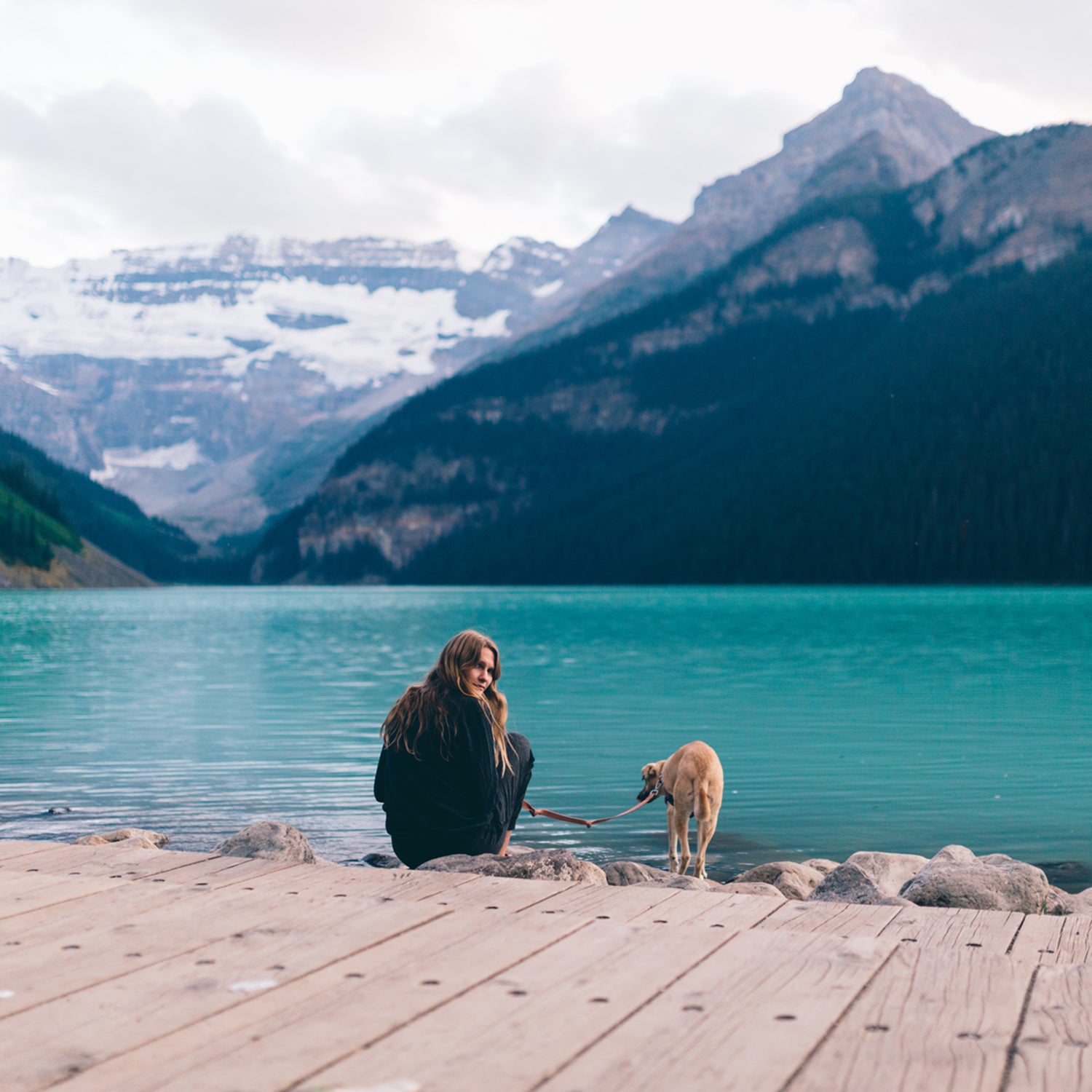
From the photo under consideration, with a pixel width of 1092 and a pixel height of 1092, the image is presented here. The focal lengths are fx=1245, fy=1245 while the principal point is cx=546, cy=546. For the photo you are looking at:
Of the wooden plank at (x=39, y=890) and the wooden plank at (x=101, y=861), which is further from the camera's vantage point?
the wooden plank at (x=101, y=861)

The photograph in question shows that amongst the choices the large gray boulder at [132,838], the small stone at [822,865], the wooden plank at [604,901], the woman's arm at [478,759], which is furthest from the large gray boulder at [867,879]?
the large gray boulder at [132,838]

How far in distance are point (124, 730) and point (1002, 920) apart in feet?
94.2

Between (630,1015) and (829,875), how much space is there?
8.02 meters

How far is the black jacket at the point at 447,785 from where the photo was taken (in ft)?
34.7

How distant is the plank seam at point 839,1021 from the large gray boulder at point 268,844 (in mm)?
7589

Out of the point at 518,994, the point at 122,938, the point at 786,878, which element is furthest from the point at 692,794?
the point at 518,994

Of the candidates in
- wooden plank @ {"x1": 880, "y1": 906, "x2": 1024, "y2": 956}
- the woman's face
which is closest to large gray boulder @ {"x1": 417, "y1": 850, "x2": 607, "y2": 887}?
the woman's face

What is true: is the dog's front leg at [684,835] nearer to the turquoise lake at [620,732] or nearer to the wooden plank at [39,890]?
the turquoise lake at [620,732]

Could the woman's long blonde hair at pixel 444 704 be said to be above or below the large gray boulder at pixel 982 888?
above

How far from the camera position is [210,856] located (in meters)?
7.91

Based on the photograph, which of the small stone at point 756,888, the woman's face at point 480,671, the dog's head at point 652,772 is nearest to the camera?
the woman's face at point 480,671

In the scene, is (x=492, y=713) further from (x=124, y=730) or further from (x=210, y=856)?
(x=124, y=730)

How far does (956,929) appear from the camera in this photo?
6.27 meters

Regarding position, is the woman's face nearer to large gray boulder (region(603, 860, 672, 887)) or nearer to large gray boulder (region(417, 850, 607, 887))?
large gray boulder (region(417, 850, 607, 887))
